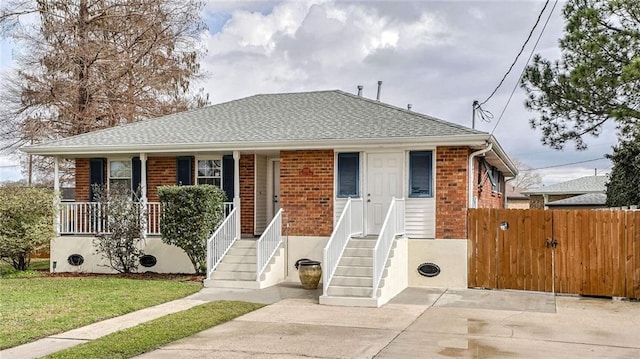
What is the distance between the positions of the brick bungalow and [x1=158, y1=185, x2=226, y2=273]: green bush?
925 mm

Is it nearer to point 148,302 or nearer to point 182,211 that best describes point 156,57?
point 182,211

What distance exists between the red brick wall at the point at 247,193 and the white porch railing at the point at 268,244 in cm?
157

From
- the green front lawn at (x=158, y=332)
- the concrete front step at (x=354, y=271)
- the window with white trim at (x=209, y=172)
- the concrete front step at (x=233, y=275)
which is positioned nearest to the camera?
the green front lawn at (x=158, y=332)

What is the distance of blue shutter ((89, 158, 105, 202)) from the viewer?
623 inches

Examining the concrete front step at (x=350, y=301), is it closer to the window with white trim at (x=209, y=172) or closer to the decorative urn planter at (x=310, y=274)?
the decorative urn planter at (x=310, y=274)

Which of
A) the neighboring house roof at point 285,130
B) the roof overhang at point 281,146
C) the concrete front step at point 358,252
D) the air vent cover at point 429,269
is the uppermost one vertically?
the neighboring house roof at point 285,130

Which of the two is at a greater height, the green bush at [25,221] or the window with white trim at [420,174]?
the window with white trim at [420,174]

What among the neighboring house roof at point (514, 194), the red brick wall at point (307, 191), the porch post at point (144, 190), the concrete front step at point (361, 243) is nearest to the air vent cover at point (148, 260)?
the porch post at point (144, 190)

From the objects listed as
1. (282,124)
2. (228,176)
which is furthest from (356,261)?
(228,176)

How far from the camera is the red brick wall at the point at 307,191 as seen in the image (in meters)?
13.5

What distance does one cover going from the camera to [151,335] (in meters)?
7.84

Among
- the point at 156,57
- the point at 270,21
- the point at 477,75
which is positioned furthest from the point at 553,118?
the point at 156,57

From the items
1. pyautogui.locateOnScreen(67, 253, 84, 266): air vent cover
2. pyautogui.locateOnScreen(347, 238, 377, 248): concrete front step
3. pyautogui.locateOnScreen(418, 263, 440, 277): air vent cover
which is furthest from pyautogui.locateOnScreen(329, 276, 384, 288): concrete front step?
pyautogui.locateOnScreen(67, 253, 84, 266): air vent cover

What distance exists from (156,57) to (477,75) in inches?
587
